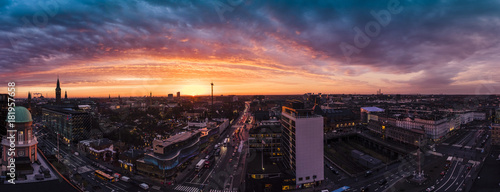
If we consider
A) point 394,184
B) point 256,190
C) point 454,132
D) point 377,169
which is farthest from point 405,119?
point 256,190

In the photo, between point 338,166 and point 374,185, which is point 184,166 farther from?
point 374,185

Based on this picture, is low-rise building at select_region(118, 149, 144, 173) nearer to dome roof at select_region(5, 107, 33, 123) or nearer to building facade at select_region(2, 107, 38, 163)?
building facade at select_region(2, 107, 38, 163)

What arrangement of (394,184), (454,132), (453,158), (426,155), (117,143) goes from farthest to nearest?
(454,132)
(117,143)
(426,155)
(453,158)
(394,184)

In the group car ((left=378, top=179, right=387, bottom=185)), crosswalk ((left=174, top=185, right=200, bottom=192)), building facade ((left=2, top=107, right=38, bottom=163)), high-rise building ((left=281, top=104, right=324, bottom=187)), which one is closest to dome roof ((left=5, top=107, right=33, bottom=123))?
building facade ((left=2, top=107, right=38, bottom=163))

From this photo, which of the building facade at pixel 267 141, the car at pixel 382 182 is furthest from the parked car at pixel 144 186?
the car at pixel 382 182

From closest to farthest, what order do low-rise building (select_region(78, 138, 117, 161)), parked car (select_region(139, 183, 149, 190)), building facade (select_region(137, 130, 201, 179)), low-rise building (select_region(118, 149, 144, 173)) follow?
parked car (select_region(139, 183, 149, 190)) → building facade (select_region(137, 130, 201, 179)) → low-rise building (select_region(118, 149, 144, 173)) → low-rise building (select_region(78, 138, 117, 161))

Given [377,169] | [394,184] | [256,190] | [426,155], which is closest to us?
[256,190]

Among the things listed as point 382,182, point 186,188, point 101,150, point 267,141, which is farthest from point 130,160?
point 382,182

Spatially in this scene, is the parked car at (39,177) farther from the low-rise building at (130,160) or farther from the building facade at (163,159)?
the low-rise building at (130,160)
